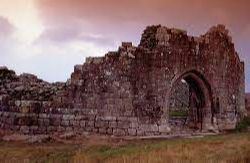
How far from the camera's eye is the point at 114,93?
21.2 meters

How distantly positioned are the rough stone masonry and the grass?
1.81 meters

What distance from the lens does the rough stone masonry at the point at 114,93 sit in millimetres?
21109

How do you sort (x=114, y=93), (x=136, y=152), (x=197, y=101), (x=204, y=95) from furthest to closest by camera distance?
(x=197, y=101) < (x=204, y=95) < (x=114, y=93) < (x=136, y=152)

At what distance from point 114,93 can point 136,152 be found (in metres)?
5.82

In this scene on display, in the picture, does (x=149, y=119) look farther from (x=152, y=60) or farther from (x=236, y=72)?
(x=236, y=72)

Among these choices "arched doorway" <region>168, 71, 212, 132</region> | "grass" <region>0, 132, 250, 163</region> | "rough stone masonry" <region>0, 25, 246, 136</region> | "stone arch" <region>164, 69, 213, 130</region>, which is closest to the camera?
"grass" <region>0, 132, 250, 163</region>

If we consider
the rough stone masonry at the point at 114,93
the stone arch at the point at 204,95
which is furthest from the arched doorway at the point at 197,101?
the rough stone masonry at the point at 114,93

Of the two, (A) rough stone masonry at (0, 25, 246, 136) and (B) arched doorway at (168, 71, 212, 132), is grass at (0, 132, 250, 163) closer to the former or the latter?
(A) rough stone masonry at (0, 25, 246, 136)

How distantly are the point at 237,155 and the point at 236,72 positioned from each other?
12.0 m

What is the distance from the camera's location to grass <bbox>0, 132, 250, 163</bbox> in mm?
14055

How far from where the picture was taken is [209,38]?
78.2 feet

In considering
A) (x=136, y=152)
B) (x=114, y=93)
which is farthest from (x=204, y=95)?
(x=136, y=152)

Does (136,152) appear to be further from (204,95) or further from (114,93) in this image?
(204,95)

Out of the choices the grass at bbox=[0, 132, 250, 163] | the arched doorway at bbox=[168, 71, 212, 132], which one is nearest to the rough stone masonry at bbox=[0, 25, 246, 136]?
the arched doorway at bbox=[168, 71, 212, 132]
